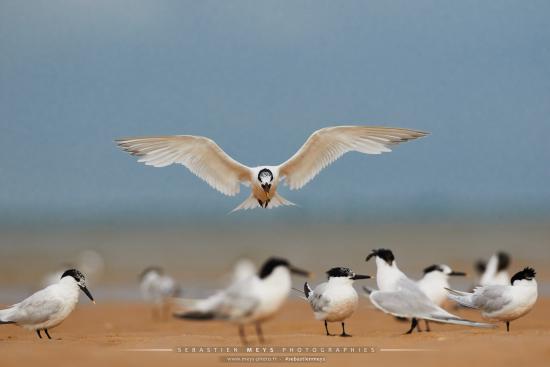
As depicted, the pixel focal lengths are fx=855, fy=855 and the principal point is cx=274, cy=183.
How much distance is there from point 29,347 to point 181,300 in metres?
2.45

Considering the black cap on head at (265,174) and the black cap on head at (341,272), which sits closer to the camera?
the black cap on head at (341,272)

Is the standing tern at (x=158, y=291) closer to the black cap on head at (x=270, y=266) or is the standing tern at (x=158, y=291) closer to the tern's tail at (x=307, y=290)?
the tern's tail at (x=307, y=290)

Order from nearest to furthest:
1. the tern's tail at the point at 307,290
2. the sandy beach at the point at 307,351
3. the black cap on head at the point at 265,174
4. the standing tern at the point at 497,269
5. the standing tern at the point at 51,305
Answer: the sandy beach at the point at 307,351 < the standing tern at the point at 51,305 < the tern's tail at the point at 307,290 < the black cap on head at the point at 265,174 < the standing tern at the point at 497,269

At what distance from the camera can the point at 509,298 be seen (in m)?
6.72

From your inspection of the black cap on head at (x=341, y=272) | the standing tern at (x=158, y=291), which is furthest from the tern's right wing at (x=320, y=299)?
the standing tern at (x=158, y=291)

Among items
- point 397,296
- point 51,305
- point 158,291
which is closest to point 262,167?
point 397,296

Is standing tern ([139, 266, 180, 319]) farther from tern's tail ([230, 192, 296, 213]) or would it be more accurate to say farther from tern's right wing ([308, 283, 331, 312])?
tern's right wing ([308, 283, 331, 312])

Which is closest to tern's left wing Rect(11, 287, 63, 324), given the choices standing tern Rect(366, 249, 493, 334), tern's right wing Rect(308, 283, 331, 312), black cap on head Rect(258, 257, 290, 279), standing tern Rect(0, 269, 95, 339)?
standing tern Rect(0, 269, 95, 339)

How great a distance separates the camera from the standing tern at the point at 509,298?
21.9 ft

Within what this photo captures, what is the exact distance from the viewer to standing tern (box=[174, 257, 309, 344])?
3.80 m

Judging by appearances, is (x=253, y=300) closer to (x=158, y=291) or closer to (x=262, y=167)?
(x=262, y=167)

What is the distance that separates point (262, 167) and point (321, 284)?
1160 millimetres

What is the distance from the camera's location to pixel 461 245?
20297 millimetres

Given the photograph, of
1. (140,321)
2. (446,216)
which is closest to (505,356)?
(140,321)
